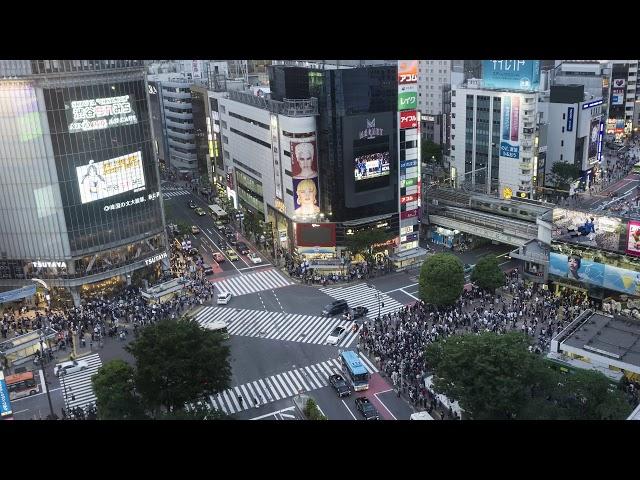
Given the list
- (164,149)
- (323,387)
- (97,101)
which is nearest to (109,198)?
(97,101)

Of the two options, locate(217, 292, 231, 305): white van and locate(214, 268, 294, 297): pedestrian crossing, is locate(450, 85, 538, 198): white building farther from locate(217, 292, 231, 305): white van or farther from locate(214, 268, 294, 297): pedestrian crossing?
locate(217, 292, 231, 305): white van

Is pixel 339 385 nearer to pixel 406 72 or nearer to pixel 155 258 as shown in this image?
pixel 155 258

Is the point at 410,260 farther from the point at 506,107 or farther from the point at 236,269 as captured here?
the point at 506,107

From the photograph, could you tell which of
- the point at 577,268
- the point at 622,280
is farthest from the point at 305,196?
the point at 622,280

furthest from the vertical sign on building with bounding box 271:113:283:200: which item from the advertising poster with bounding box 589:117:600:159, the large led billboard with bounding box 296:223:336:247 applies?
the advertising poster with bounding box 589:117:600:159

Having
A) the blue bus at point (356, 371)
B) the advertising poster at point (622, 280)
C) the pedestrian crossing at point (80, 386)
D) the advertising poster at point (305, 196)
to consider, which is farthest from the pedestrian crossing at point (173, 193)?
the advertising poster at point (622, 280)

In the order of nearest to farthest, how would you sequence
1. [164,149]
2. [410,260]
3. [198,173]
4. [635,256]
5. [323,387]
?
[323,387], [635,256], [410,260], [198,173], [164,149]

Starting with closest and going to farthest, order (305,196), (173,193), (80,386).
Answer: (80,386) → (305,196) → (173,193)
